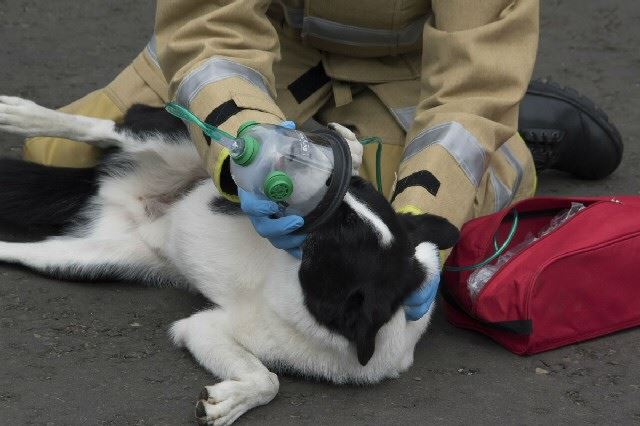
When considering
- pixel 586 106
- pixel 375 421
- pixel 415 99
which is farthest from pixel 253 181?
pixel 586 106

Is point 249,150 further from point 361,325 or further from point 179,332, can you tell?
point 179,332

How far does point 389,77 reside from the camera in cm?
287

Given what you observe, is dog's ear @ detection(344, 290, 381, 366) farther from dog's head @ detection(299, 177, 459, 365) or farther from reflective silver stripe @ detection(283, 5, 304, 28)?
reflective silver stripe @ detection(283, 5, 304, 28)

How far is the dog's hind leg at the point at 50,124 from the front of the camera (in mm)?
2625

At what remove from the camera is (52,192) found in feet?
8.87

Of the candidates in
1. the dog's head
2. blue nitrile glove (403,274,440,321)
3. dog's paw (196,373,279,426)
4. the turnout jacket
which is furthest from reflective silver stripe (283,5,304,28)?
dog's paw (196,373,279,426)

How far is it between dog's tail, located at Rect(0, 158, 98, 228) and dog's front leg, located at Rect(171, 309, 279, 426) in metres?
0.61

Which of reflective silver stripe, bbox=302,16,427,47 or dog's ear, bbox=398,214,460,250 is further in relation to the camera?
reflective silver stripe, bbox=302,16,427,47

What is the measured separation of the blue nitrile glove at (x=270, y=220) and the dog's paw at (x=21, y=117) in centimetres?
93

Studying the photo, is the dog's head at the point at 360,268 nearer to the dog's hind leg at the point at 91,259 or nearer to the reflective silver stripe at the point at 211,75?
the reflective silver stripe at the point at 211,75

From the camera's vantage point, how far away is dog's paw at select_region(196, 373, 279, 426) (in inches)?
76.2

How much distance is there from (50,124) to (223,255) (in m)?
0.64

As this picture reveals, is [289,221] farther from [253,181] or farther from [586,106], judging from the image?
[586,106]

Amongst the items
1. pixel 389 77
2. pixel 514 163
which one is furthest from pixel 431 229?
pixel 389 77
